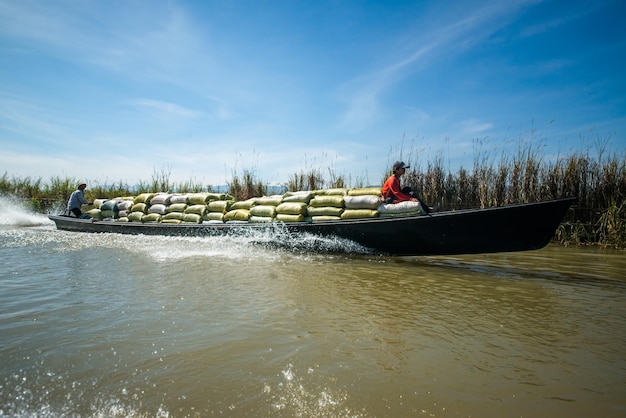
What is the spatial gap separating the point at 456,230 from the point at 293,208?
3.15 meters

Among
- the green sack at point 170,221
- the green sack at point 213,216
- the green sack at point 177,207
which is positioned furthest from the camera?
the green sack at point 177,207

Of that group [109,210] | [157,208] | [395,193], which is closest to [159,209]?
[157,208]

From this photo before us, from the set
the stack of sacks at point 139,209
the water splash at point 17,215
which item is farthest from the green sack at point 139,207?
the water splash at point 17,215

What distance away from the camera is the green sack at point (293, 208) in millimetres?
6929

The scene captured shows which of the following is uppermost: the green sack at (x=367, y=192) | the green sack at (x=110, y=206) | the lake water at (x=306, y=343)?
the green sack at (x=367, y=192)

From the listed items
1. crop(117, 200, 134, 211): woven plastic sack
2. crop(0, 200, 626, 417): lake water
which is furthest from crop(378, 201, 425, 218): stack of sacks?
crop(117, 200, 134, 211): woven plastic sack

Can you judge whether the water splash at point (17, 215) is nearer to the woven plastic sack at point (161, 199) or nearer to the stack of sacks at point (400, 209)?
the woven plastic sack at point (161, 199)

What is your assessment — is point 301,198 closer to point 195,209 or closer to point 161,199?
point 195,209

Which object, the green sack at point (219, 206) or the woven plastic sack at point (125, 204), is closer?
the green sack at point (219, 206)

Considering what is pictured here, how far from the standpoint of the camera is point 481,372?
1975 mm

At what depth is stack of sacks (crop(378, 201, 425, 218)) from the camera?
223 inches

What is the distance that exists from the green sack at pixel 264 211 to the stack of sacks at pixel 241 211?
0.54ft

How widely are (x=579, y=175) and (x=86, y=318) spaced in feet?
33.0

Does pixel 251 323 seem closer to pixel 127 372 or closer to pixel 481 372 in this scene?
pixel 127 372
